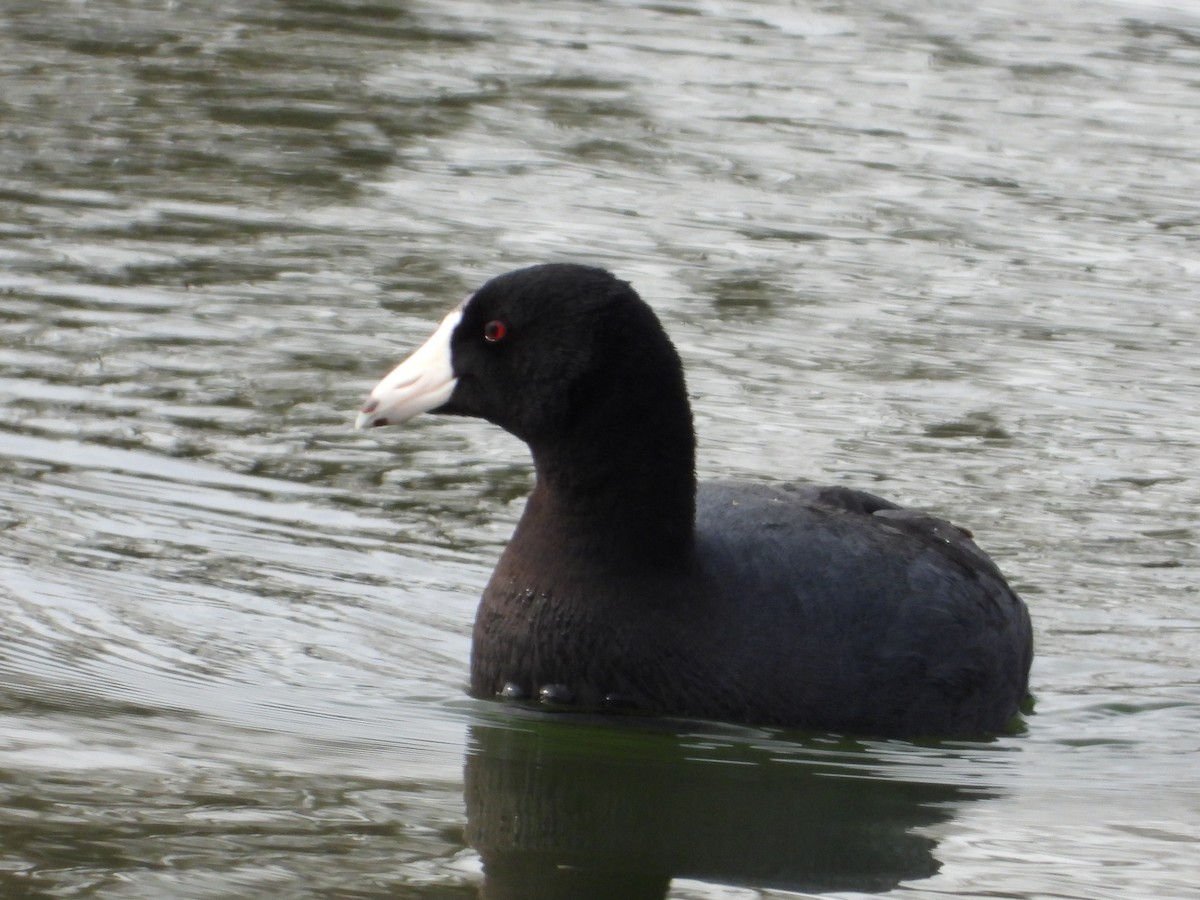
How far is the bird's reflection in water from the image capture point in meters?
4.02

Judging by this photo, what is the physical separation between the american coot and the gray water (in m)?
0.10

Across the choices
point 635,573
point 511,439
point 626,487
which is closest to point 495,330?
point 626,487

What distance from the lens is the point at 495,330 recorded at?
4.97 meters

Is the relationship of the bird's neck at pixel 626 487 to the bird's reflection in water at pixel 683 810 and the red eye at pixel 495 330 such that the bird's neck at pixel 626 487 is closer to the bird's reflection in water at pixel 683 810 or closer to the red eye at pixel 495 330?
the red eye at pixel 495 330

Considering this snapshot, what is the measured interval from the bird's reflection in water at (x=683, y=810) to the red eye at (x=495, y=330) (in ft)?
2.64

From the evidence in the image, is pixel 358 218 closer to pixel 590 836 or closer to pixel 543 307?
pixel 543 307

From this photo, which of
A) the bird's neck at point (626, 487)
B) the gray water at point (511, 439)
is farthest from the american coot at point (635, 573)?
the gray water at point (511, 439)

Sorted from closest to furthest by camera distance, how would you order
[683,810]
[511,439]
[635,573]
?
1. [683,810]
2. [635,573]
3. [511,439]

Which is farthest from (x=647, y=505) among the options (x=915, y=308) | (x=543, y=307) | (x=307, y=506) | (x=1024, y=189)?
(x=1024, y=189)

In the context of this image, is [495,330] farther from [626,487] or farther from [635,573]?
[635,573]

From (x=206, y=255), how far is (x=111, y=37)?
174 inches

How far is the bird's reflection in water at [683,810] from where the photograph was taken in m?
4.02

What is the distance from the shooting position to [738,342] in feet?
26.7

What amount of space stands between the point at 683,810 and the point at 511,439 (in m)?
2.84
